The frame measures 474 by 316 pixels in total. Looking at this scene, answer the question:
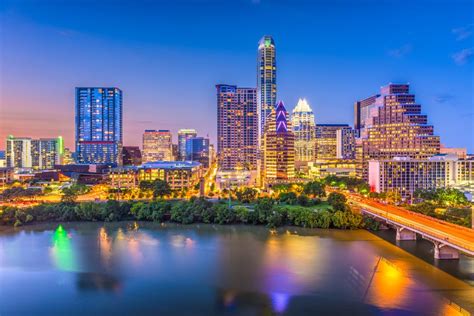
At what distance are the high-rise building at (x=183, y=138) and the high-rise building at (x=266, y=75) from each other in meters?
29.9

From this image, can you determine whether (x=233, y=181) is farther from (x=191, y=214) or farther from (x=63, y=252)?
(x=63, y=252)

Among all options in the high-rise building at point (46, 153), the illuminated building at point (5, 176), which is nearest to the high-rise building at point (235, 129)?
the illuminated building at point (5, 176)

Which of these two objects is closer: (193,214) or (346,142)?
(193,214)

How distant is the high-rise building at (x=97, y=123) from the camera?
7325 cm

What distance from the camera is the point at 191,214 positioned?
2392 centimetres

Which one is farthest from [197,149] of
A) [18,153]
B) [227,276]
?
[227,276]

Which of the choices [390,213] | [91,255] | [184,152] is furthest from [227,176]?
Result: [184,152]

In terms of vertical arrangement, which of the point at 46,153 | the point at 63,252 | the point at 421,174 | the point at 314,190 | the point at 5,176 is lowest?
the point at 63,252

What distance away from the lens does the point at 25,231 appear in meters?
21.6

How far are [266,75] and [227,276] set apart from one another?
73474 mm

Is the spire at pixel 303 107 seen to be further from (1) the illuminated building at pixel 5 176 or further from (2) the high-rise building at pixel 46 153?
(1) the illuminated building at pixel 5 176

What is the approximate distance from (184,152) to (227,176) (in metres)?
57.3

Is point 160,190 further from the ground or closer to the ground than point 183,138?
closer to the ground

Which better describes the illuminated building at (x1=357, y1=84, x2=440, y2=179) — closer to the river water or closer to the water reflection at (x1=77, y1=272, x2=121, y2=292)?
the river water
